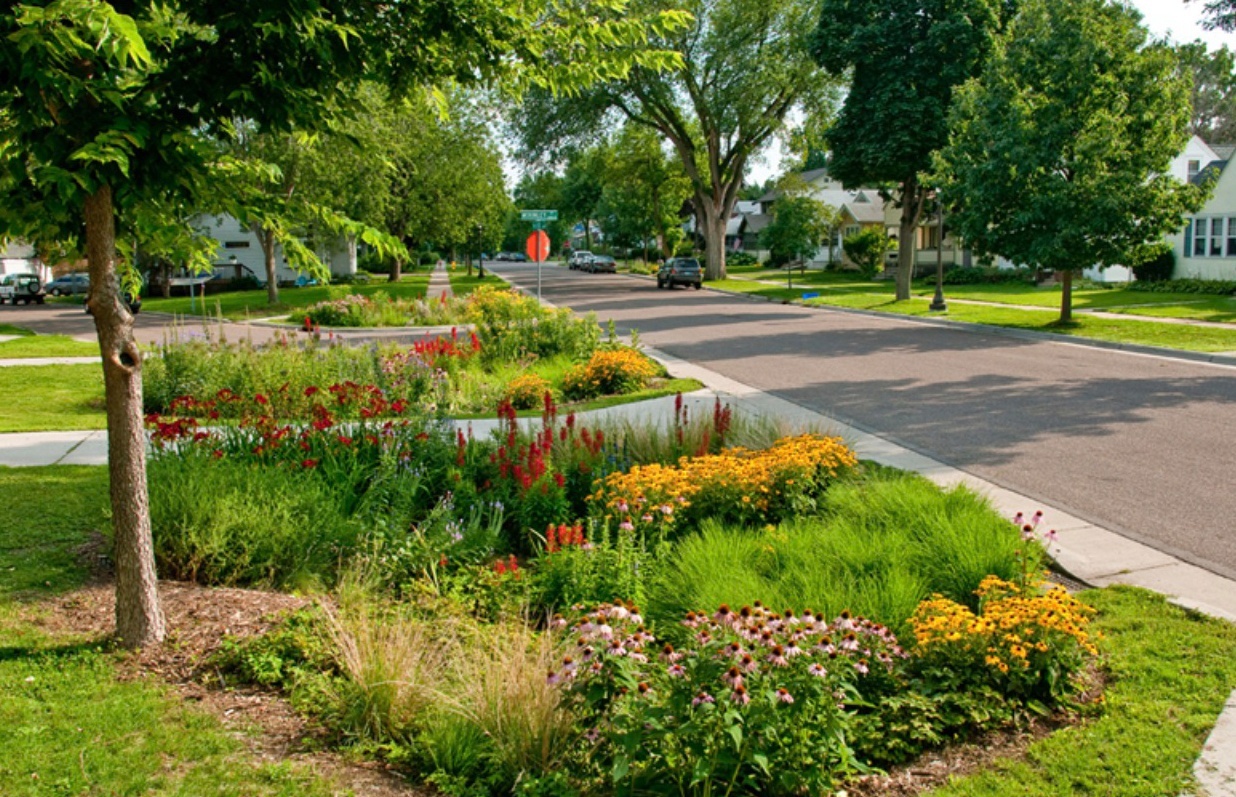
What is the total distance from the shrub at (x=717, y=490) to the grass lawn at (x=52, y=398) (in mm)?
6546

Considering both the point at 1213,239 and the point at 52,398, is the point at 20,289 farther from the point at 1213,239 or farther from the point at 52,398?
the point at 1213,239

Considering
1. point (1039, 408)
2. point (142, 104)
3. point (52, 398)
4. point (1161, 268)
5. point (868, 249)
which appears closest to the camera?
point (142, 104)

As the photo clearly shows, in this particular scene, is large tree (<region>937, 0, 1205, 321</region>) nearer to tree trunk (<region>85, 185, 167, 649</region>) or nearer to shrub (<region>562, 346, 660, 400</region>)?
shrub (<region>562, 346, 660, 400</region>)

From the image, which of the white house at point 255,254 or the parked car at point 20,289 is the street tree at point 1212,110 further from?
the parked car at point 20,289

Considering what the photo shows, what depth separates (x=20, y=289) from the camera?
1806 inches

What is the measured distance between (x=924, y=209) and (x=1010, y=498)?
29455mm

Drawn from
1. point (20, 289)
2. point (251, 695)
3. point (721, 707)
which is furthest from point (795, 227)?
point (721, 707)

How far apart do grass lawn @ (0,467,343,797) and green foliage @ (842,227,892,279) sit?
52665mm

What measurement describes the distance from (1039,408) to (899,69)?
21.8 meters

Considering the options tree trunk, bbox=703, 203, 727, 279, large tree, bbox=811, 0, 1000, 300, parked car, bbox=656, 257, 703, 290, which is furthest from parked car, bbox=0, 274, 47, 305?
large tree, bbox=811, 0, 1000, 300

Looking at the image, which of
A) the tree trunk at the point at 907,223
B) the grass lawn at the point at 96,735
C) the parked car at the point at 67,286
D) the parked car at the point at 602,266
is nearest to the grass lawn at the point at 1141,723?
the grass lawn at the point at 96,735

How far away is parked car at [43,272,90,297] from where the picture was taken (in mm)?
49469

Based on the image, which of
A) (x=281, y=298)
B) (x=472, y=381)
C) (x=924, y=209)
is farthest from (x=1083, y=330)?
(x=281, y=298)

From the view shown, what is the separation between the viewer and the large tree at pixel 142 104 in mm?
3879
